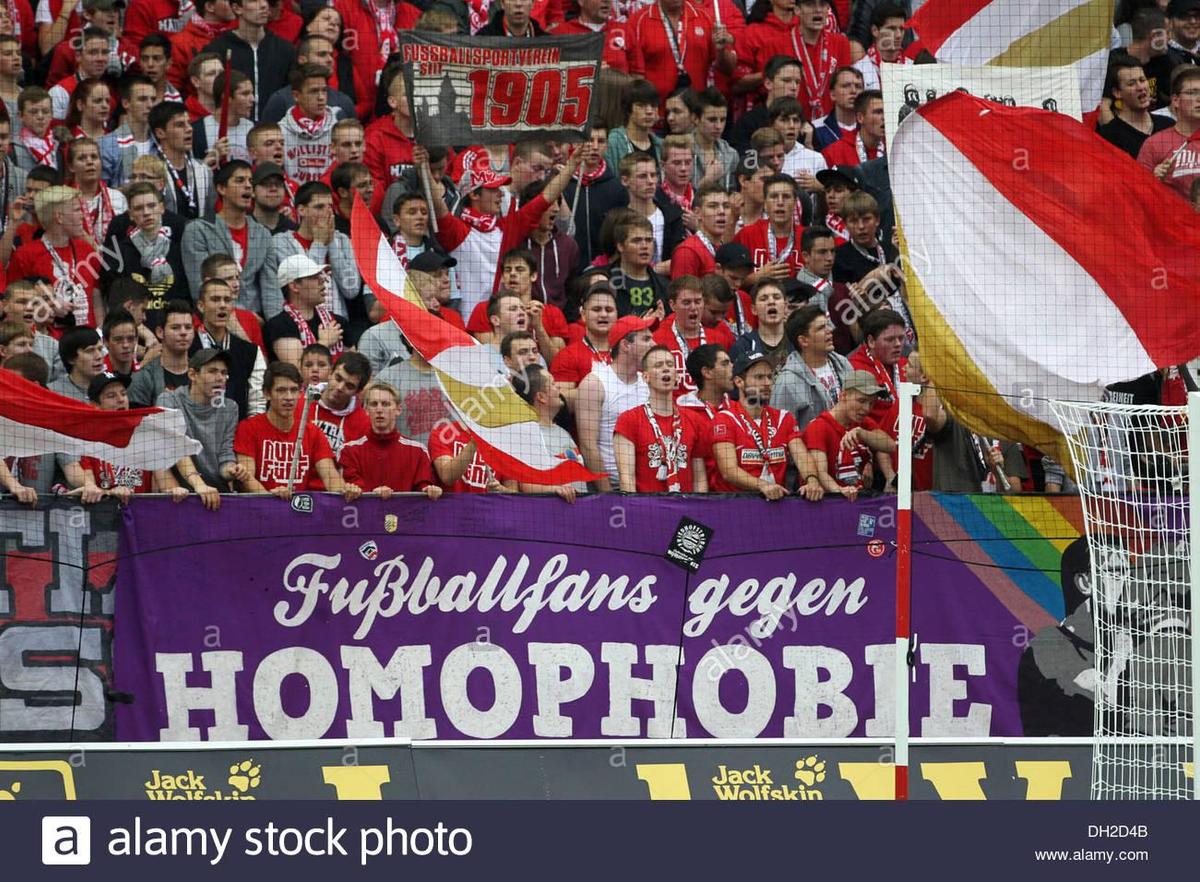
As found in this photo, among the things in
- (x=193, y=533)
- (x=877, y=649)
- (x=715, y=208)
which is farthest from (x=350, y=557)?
(x=715, y=208)

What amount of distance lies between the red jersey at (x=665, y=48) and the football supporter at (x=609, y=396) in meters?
4.29

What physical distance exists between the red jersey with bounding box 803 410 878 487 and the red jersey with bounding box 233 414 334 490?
2888 millimetres

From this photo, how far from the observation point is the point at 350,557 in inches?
459

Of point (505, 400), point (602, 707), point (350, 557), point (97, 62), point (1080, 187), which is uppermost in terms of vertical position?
point (97, 62)

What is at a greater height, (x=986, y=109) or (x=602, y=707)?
(x=986, y=109)

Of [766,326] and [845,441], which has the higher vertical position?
[766,326]

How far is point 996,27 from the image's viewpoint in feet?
44.2

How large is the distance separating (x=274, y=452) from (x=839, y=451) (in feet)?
10.9

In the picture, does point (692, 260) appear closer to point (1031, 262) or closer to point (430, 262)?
point (430, 262)

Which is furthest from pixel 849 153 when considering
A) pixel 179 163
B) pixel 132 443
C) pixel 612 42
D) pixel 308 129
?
pixel 132 443

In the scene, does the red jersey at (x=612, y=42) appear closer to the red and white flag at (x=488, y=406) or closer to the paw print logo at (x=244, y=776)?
the red and white flag at (x=488, y=406)

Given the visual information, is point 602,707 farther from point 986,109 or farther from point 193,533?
point 986,109
